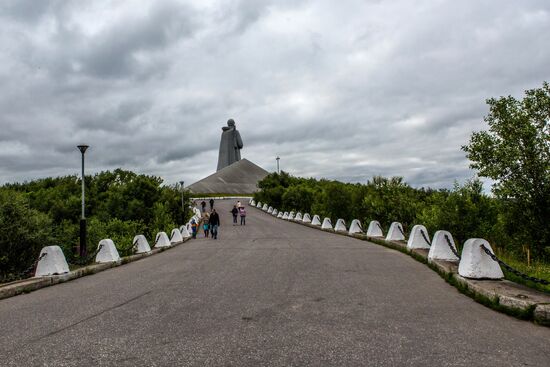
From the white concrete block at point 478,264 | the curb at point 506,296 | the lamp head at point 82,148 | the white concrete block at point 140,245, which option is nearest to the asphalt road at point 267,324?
the curb at point 506,296

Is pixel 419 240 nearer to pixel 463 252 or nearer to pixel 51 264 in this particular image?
pixel 463 252

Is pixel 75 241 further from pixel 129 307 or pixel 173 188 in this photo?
pixel 129 307

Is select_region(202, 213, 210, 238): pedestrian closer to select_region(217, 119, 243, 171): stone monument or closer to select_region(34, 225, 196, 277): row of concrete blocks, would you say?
select_region(34, 225, 196, 277): row of concrete blocks

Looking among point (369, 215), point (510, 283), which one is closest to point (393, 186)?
point (369, 215)

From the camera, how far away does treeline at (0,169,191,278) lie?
15984 mm

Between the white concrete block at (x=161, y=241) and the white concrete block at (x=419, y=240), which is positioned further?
the white concrete block at (x=161, y=241)

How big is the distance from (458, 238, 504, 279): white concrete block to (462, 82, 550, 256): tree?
11.2 ft

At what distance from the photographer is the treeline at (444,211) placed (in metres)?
10.9

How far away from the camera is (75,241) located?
25531 mm

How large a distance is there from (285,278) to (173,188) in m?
30.7

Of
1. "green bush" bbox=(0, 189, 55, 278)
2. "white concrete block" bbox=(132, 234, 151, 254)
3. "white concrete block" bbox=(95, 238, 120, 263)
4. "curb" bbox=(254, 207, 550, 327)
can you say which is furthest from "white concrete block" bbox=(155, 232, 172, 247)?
"curb" bbox=(254, 207, 550, 327)

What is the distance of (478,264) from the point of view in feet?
24.1

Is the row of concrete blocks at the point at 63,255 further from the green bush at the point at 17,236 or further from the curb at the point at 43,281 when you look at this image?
the green bush at the point at 17,236

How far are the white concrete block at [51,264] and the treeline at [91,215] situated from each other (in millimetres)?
6604
